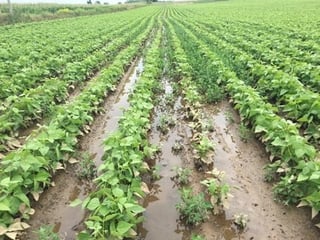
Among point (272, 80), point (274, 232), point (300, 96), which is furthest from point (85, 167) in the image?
point (272, 80)

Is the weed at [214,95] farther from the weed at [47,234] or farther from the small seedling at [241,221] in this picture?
the weed at [47,234]

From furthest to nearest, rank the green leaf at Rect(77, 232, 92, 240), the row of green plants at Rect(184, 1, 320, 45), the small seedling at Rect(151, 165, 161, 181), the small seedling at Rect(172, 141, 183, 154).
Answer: the row of green plants at Rect(184, 1, 320, 45), the small seedling at Rect(172, 141, 183, 154), the small seedling at Rect(151, 165, 161, 181), the green leaf at Rect(77, 232, 92, 240)

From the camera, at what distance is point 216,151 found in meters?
5.86

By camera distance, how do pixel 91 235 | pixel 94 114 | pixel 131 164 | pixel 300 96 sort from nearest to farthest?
pixel 91 235
pixel 131 164
pixel 300 96
pixel 94 114

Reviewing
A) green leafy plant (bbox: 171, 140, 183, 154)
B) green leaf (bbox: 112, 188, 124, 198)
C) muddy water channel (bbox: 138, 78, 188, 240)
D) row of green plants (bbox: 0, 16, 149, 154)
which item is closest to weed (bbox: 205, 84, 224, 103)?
muddy water channel (bbox: 138, 78, 188, 240)

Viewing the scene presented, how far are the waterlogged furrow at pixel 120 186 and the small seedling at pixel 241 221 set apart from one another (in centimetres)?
110

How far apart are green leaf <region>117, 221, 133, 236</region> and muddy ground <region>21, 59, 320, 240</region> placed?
1.57ft

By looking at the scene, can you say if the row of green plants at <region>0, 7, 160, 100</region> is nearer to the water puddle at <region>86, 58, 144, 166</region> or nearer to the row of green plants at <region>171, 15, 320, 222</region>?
the water puddle at <region>86, 58, 144, 166</region>

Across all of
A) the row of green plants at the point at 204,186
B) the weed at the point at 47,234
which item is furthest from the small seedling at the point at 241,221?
the weed at the point at 47,234

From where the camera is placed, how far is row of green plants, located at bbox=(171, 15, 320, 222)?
13.6 feet

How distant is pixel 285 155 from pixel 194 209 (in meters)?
1.60

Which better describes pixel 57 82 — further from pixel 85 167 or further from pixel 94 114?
pixel 85 167

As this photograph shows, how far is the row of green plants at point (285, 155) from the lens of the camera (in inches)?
164

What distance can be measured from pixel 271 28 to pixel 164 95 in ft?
42.1
